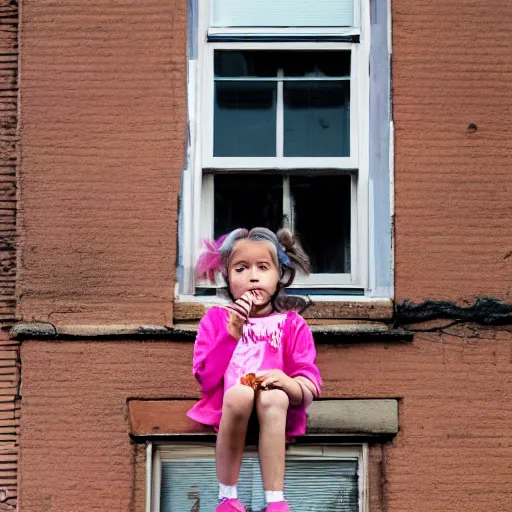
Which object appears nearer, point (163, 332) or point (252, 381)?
point (252, 381)

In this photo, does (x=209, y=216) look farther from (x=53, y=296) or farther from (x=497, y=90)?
(x=497, y=90)

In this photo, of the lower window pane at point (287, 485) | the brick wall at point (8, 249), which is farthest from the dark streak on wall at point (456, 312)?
the brick wall at point (8, 249)

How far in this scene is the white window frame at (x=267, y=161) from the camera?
6.22 m

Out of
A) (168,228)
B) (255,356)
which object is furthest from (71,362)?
(255,356)

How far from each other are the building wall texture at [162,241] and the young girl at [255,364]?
724mm

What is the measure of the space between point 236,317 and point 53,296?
1398mm

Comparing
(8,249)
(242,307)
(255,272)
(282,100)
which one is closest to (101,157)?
(8,249)

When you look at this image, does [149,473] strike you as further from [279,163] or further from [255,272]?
[279,163]

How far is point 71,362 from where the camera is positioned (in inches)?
238

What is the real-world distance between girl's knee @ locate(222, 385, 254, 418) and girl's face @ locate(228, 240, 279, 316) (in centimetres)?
53

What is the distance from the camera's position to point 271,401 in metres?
4.95

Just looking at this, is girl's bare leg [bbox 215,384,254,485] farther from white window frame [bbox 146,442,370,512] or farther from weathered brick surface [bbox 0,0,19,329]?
weathered brick surface [bbox 0,0,19,329]

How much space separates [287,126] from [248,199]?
0.49 m

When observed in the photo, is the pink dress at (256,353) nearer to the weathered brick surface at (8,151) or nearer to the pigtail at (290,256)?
the pigtail at (290,256)
